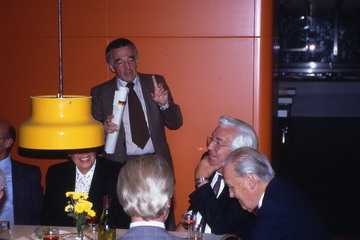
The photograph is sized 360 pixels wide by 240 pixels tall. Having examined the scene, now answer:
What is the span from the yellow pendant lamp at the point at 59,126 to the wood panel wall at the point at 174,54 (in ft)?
A: 7.93

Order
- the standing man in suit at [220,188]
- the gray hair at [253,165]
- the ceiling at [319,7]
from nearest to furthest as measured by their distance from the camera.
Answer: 1. the gray hair at [253,165]
2. the standing man in suit at [220,188]
3. the ceiling at [319,7]

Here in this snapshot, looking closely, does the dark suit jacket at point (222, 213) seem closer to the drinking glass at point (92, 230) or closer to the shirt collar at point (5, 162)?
the drinking glass at point (92, 230)

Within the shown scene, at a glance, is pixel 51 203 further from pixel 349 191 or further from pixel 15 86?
pixel 349 191

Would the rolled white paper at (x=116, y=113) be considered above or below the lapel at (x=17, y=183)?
above

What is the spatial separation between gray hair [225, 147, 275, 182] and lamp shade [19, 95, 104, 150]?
744 mm

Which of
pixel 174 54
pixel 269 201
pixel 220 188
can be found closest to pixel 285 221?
pixel 269 201

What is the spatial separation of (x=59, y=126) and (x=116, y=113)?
80.4 inches

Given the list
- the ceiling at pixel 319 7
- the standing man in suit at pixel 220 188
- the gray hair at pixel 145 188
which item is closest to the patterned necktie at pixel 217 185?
the standing man in suit at pixel 220 188

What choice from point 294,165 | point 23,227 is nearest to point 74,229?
point 23,227

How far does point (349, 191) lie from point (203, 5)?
14.4ft

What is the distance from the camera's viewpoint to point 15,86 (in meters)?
5.18

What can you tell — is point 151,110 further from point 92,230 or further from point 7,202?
point 92,230

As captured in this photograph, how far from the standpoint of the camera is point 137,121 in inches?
191

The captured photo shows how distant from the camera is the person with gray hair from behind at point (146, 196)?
2395 millimetres
